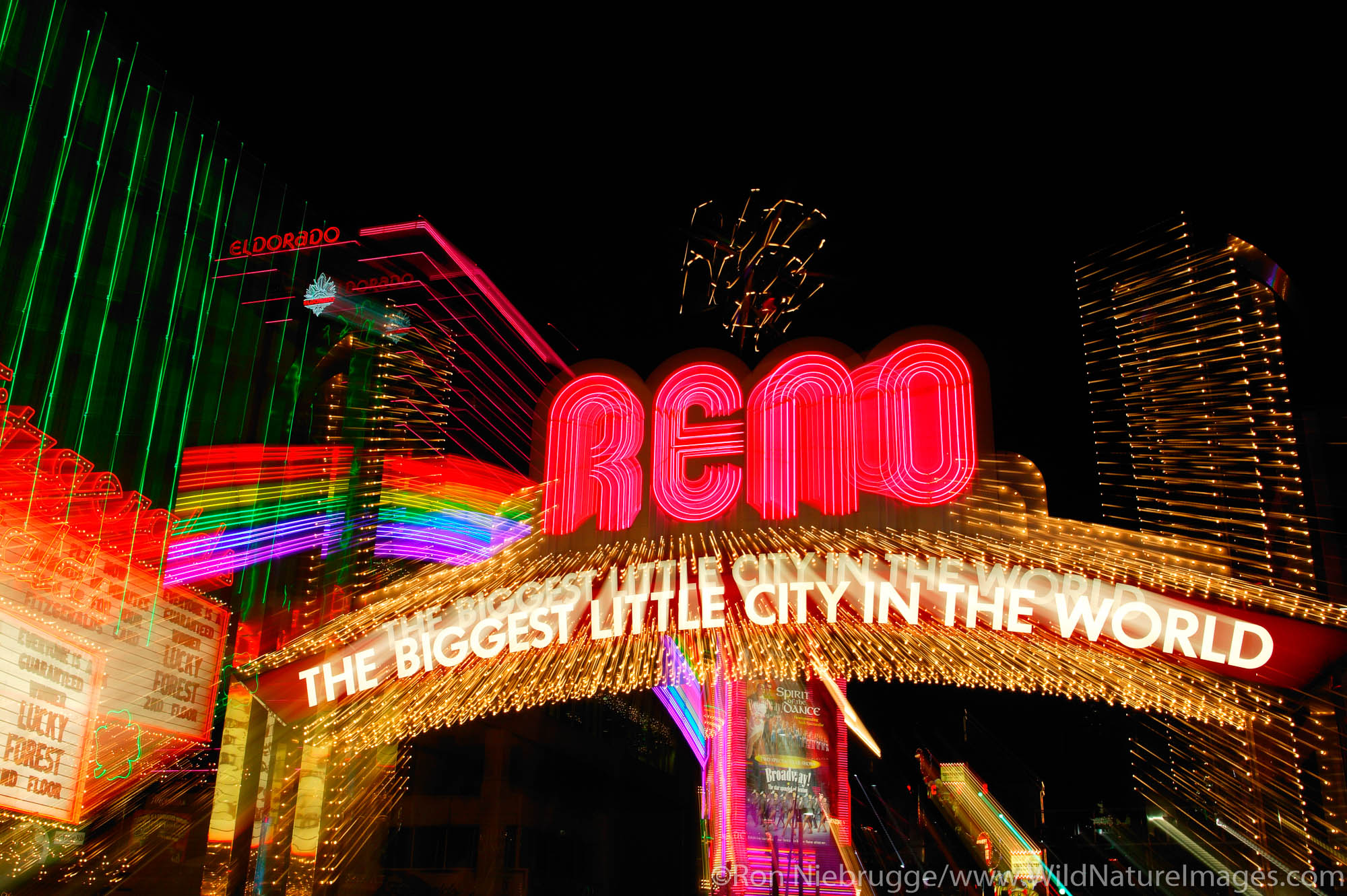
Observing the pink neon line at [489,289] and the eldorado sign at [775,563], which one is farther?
the pink neon line at [489,289]

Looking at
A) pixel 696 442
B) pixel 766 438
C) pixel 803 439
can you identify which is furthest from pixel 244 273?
pixel 803 439

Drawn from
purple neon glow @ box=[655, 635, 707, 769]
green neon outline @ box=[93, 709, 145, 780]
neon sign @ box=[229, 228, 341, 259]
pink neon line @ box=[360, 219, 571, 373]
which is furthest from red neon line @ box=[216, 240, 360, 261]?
purple neon glow @ box=[655, 635, 707, 769]

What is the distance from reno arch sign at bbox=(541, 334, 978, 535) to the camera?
9172 millimetres

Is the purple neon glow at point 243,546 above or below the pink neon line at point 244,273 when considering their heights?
below

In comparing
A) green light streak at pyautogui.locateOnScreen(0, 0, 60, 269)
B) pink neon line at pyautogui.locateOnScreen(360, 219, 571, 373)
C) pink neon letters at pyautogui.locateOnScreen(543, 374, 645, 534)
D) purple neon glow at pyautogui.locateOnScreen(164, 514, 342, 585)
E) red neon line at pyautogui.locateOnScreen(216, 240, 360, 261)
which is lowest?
purple neon glow at pyautogui.locateOnScreen(164, 514, 342, 585)

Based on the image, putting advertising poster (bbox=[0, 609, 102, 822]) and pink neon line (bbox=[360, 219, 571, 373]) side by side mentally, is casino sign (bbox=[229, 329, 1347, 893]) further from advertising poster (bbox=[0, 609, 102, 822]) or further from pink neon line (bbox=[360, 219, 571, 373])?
pink neon line (bbox=[360, 219, 571, 373])

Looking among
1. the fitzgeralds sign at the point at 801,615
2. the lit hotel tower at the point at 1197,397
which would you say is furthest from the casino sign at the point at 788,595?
the lit hotel tower at the point at 1197,397

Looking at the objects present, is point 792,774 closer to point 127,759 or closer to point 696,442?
point 696,442

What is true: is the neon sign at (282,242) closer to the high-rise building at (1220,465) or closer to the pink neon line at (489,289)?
the pink neon line at (489,289)

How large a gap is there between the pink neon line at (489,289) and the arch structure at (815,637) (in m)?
4.24

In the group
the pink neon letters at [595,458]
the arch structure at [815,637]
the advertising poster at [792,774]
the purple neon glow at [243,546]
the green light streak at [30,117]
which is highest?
the green light streak at [30,117]

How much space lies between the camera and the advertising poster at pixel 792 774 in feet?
35.1

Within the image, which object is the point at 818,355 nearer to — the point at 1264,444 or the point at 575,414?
the point at 575,414

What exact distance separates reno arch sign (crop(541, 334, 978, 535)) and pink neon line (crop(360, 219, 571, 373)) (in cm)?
130
